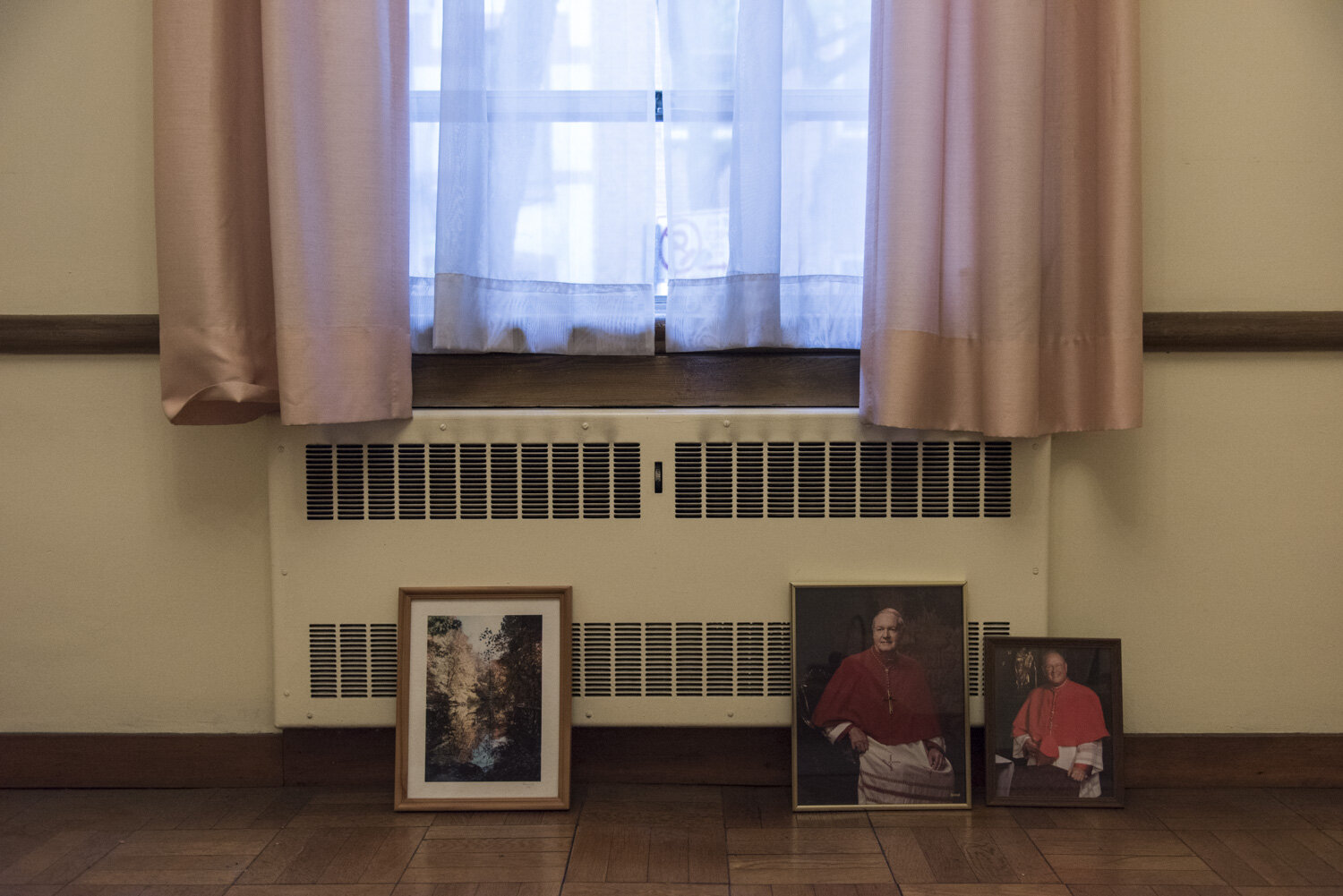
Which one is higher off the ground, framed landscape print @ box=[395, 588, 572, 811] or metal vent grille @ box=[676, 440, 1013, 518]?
metal vent grille @ box=[676, 440, 1013, 518]

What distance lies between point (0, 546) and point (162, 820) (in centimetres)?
58

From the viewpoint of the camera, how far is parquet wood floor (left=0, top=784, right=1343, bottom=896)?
1.29 meters

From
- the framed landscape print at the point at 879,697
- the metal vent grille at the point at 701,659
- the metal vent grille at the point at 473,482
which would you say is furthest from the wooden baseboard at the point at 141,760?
the framed landscape print at the point at 879,697

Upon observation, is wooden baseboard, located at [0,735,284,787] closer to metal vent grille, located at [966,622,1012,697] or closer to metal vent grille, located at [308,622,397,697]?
metal vent grille, located at [308,622,397,697]

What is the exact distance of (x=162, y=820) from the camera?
150 cm

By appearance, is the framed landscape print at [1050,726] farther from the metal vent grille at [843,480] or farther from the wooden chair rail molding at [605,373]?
the wooden chair rail molding at [605,373]

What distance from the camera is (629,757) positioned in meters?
1.62

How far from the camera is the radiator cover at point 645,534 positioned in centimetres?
152

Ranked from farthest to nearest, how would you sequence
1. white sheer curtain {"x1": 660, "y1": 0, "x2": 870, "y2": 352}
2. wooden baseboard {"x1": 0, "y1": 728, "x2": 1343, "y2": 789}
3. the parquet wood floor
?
wooden baseboard {"x1": 0, "y1": 728, "x2": 1343, "y2": 789}, white sheer curtain {"x1": 660, "y1": 0, "x2": 870, "y2": 352}, the parquet wood floor

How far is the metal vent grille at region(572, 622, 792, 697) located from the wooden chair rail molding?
0.40 m

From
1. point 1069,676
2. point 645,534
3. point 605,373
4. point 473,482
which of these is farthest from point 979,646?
point 473,482

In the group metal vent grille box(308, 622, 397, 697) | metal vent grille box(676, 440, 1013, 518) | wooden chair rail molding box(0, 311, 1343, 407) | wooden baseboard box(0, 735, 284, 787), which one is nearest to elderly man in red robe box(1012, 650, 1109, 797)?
metal vent grille box(676, 440, 1013, 518)

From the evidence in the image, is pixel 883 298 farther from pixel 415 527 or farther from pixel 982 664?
pixel 415 527

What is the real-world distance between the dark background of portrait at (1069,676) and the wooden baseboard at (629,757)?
122 millimetres
